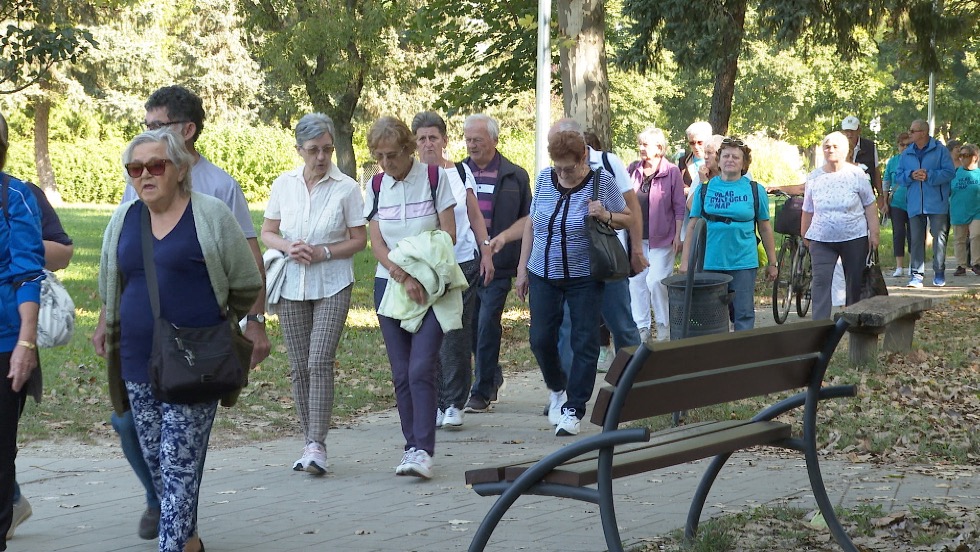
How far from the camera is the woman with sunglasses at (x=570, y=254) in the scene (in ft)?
26.8

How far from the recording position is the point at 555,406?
8.95 meters

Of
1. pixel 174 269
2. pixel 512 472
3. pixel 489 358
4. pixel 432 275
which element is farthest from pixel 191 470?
pixel 489 358

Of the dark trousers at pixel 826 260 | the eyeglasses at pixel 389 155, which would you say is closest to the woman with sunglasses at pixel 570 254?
the eyeglasses at pixel 389 155

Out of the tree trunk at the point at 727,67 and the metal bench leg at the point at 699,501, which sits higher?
the tree trunk at the point at 727,67

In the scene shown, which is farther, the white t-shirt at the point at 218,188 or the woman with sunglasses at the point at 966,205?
the woman with sunglasses at the point at 966,205

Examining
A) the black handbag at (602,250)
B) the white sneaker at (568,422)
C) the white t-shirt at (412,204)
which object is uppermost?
the white t-shirt at (412,204)

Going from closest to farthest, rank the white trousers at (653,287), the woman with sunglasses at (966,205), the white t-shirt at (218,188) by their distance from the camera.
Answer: the white t-shirt at (218,188)
the white trousers at (653,287)
the woman with sunglasses at (966,205)

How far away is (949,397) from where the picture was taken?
30.8 ft

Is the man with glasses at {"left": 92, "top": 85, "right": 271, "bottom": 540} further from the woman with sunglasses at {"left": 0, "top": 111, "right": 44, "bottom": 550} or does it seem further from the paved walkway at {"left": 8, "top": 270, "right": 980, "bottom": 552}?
the woman with sunglasses at {"left": 0, "top": 111, "right": 44, "bottom": 550}

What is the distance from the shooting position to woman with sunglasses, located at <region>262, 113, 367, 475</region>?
7289mm

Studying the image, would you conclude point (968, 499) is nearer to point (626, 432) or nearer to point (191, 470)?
point (626, 432)

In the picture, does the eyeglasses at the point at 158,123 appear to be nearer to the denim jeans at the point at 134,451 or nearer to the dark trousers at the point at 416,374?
the denim jeans at the point at 134,451

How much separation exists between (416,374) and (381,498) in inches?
32.0

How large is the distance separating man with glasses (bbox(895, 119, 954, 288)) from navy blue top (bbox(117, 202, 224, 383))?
14.5 m
